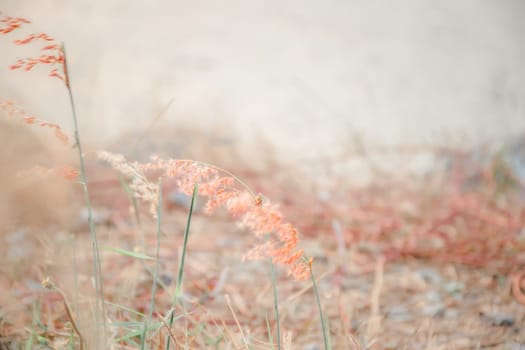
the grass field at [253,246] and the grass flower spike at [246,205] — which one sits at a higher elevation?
the grass flower spike at [246,205]

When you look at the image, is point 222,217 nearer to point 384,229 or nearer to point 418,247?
point 384,229

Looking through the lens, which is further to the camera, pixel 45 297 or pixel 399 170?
pixel 399 170

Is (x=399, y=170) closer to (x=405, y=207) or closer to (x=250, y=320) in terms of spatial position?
(x=405, y=207)

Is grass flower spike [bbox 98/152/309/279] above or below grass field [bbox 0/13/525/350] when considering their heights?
above

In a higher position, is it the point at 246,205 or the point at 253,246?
the point at 246,205

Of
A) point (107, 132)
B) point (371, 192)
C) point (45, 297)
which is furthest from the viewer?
point (107, 132)

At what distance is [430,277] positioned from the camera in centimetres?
117

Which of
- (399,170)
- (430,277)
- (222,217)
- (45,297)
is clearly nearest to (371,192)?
(399,170)

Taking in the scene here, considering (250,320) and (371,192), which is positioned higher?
(250,320)

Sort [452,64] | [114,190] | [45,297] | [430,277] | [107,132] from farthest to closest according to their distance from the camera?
1. [452,64]
2. [107,132]
3. [114,190]
4. [430,277]
5. [45,297]

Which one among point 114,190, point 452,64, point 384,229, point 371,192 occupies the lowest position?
point 114,190

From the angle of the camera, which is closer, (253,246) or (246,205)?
(246,205)

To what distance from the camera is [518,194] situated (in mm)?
1812

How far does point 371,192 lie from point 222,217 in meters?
0.73
